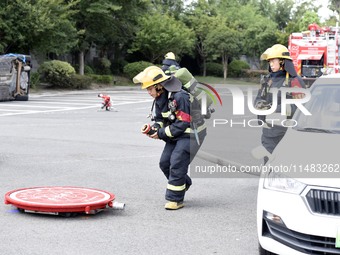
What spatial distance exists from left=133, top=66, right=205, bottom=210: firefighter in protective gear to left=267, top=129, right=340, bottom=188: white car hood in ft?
5.35

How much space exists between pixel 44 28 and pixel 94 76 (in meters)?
8.03

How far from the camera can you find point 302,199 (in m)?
4.71

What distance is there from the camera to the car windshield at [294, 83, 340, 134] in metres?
5.84

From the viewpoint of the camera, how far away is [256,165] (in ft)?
34.2

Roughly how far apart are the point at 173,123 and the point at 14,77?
65.5ft

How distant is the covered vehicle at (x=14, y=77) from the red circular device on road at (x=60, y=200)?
1907cm

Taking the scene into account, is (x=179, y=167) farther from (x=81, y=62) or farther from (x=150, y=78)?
(x=81, y=62)

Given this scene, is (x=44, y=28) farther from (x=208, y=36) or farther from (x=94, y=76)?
(x=208, y=36)

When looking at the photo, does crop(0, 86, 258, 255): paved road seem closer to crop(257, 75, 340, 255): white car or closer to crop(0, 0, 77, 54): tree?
crop(257, 75, 340, 255): white car

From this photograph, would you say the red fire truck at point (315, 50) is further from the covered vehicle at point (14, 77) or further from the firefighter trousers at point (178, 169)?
the firefighter trousers at point (178, 169)

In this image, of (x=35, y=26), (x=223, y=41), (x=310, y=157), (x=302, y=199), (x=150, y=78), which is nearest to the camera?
(x=302, y=199)

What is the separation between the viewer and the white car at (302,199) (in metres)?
4.61

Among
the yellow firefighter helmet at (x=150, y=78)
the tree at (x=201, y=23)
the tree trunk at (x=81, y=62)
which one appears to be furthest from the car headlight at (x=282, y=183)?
the tree at (x=201, y=23)

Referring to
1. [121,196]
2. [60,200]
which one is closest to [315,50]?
[121,196]
